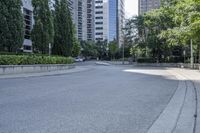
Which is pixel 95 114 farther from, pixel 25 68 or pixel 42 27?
pixel 42 27

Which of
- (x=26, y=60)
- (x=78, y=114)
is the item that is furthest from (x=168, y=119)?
(x=26, y=60)

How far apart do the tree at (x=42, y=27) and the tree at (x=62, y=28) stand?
6469 millimetres

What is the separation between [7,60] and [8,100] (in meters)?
17.2

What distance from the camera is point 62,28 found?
49.0 m

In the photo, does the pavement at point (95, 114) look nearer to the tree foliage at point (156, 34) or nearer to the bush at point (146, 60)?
the tree foliage at point (156, 34)

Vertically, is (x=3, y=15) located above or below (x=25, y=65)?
above

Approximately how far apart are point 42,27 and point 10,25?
7773mm

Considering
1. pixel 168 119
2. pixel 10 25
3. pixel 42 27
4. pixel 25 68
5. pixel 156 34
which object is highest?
pixel 156 34

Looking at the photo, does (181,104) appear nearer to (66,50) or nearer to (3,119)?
(3,119)

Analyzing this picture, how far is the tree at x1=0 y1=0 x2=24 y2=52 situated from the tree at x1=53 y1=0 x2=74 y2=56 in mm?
14347

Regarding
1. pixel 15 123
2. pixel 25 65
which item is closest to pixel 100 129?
pixel 15 123

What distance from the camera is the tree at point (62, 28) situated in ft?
160

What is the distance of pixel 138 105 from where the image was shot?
11.8m

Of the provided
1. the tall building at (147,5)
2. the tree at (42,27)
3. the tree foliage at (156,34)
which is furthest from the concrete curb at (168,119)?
the tall building at (147,5)
